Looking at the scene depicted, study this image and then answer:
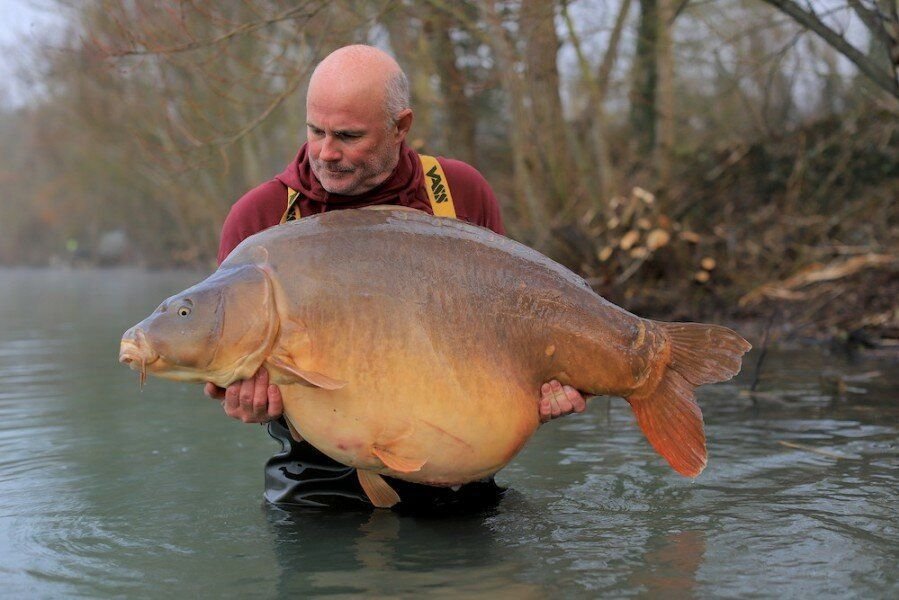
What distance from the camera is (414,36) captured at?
15.5 meters

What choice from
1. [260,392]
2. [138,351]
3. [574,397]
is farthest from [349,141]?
[574,397]

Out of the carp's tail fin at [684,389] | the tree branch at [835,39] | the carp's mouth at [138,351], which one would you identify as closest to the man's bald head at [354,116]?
the carp's mouth at [138,351]

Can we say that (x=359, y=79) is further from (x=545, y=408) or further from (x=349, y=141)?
(x=545, y=408)

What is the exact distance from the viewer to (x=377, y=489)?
3.89m

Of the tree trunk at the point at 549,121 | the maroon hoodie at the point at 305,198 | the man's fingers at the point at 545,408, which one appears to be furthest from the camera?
the tree trunk at the point at 549,121

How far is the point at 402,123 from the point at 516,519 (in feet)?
5.22

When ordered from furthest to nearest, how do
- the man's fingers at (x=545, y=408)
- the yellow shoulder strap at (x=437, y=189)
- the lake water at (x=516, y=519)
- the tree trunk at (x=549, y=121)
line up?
1. the tree trunk at (x=549, y=121)
2. the yellow shoulder strap at (x=437, y=189)
3. the man's fingers at (x=545, y=408)
4. the lake water at (x=516, y=519)

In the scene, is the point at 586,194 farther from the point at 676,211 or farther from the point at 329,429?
the point at 329,429

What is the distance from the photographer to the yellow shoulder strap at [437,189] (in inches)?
171

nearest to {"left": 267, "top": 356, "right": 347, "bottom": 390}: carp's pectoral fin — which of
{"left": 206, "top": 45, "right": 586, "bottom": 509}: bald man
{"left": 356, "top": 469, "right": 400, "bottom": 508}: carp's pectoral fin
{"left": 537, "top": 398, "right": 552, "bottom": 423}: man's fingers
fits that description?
{"left": 206, "top": 45, "right": 586, "bottom": 509}: bald man

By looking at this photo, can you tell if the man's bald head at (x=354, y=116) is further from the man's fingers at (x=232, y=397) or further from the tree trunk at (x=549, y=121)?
the tree trunk at (x=549, y=121)

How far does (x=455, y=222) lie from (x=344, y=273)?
0.48m

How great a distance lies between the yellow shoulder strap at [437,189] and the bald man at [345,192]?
0.13 ft

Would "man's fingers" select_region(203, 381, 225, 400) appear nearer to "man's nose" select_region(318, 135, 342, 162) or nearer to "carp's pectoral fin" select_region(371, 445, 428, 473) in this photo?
"carp's pectoral fin" select_region(371, 445, 428, 473)
